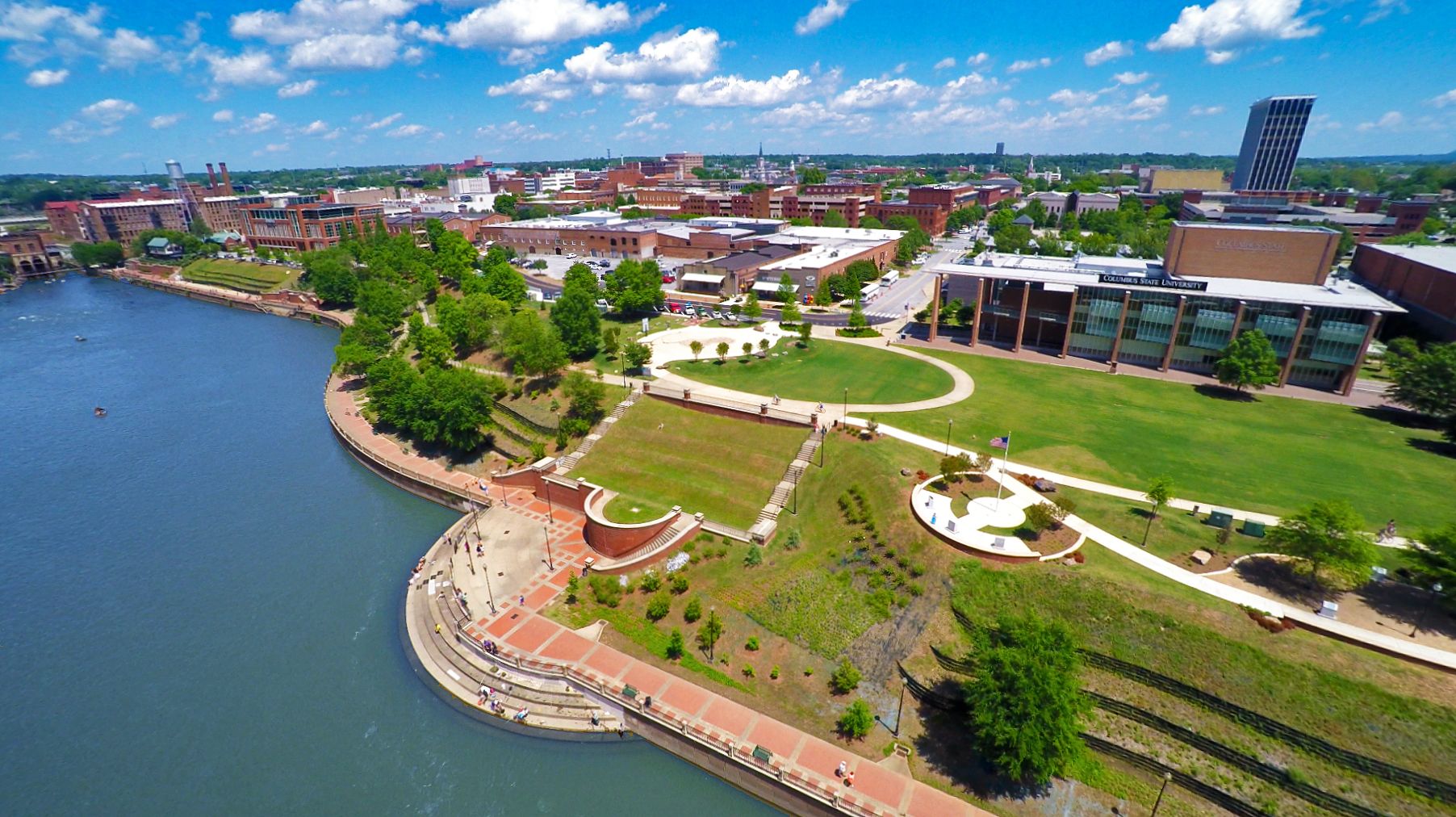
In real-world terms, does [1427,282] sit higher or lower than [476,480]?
higher

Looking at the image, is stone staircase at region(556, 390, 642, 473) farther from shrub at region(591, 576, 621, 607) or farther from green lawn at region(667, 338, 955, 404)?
shrub at region(591, 576, 621, 607)

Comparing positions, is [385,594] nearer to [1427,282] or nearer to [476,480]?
[476,480]

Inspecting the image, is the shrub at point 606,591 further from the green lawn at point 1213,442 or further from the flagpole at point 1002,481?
the green lawn at point 1213,442

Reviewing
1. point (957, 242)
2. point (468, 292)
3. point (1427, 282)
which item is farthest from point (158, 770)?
point (957, 242)

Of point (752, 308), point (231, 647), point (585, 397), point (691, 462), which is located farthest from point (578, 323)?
point (231, 647)

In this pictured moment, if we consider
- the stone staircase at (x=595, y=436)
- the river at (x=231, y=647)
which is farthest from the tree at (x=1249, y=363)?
the river at (x=231, y=647)

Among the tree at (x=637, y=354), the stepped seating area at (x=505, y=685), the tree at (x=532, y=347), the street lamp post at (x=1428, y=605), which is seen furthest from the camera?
the tree at (x=532, y=347)
